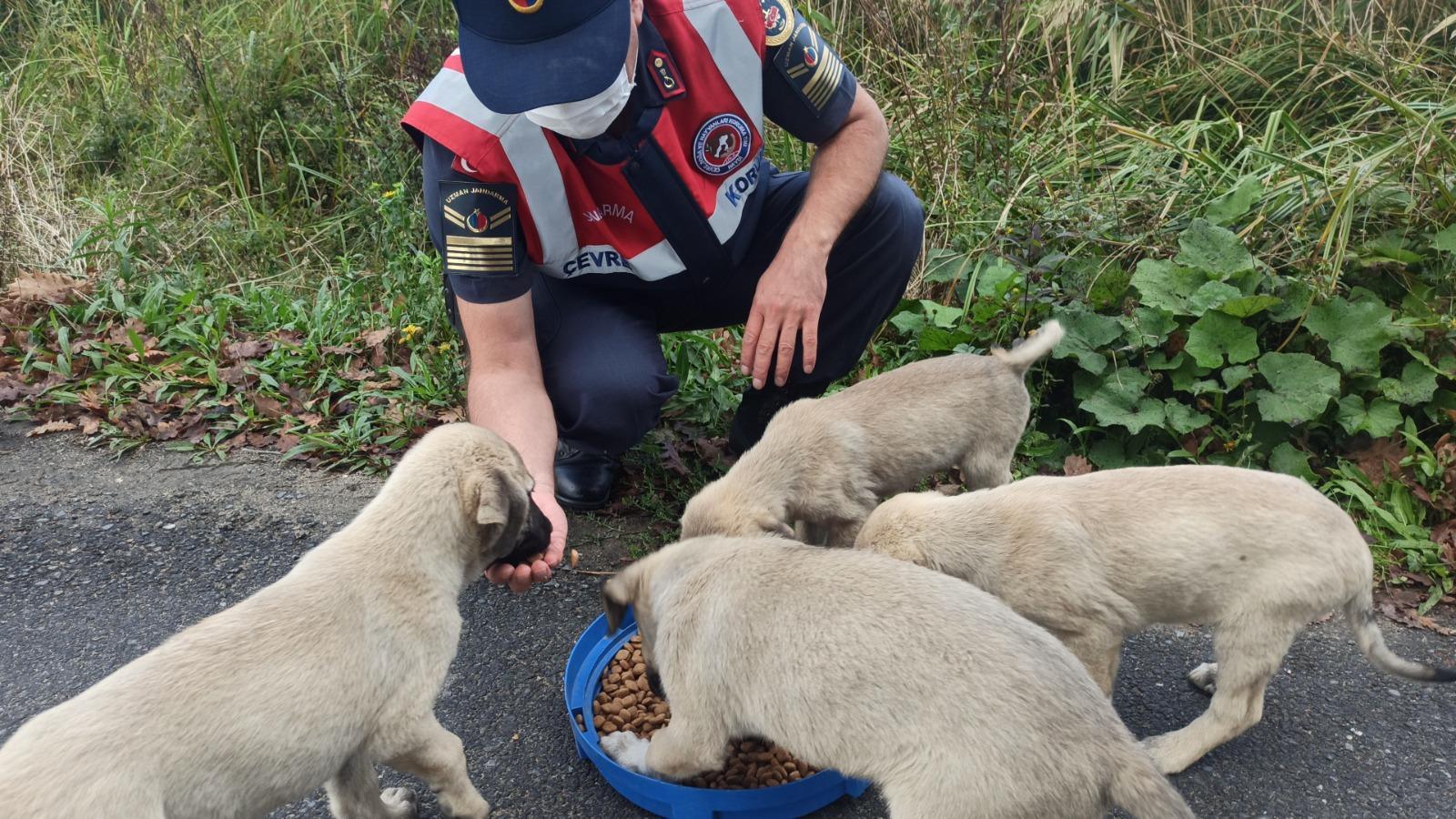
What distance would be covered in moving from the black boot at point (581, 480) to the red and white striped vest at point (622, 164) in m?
0.80

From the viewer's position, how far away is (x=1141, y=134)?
5.01 metres

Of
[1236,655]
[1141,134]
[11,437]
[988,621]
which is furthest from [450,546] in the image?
[1141,134]

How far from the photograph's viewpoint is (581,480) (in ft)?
14.0

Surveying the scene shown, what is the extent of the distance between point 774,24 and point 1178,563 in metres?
2.23

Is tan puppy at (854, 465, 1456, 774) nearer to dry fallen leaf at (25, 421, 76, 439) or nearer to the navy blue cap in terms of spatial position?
the navy blue cap

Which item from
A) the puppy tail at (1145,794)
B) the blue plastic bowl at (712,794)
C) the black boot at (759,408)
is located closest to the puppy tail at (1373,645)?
the puppy tail at (1145,794)

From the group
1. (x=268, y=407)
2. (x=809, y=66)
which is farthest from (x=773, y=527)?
(x=268, y=407)

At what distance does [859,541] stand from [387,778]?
1534 millimetres

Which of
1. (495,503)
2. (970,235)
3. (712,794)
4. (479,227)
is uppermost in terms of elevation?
(479,227)

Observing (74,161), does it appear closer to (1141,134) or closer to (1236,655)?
(1141,134)

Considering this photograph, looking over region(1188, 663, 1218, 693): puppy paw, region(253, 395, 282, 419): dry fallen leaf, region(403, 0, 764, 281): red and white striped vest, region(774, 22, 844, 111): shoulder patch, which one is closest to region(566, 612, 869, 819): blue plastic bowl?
region(1188, 663, 1218, 693): puppy paw

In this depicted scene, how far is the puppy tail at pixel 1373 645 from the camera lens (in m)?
2.89

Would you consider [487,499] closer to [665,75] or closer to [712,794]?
[712,794]

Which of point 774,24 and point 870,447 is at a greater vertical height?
point 774,24
